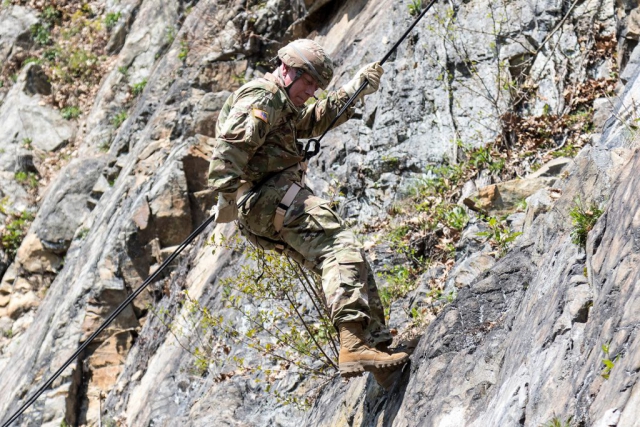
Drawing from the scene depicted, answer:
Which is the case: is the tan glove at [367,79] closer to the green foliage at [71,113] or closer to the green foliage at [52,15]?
the green foliage at [71,113]

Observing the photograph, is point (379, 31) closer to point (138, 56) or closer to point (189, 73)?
point (189, 73)

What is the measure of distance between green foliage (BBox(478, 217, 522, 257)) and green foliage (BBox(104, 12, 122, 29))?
12822 mm

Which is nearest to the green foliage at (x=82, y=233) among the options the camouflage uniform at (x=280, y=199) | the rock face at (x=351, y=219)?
the rock face at (x=351, y=219)

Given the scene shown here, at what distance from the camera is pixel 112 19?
1800 cm

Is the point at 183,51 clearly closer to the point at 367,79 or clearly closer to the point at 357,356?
the point at 367,79

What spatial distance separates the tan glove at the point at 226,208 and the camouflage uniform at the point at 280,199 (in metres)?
0.06

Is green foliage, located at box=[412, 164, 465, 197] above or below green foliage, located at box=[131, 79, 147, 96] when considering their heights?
below

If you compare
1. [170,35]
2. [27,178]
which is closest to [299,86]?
[170,35]

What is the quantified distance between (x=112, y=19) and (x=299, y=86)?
530 inches

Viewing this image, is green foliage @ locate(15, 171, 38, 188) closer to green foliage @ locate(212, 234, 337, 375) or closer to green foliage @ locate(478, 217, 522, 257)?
green foliage @ locate(212, 234, 337, 375)

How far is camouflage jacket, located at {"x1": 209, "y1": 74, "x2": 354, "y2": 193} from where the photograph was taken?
Result: 5.31m

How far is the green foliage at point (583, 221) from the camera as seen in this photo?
4719 millimetres

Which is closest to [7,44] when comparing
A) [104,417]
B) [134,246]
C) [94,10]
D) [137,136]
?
[94,10]

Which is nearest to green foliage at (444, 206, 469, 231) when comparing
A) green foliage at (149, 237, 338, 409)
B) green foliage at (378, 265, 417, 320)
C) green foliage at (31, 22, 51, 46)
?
green foliage at (378, 265, 417, 320)
